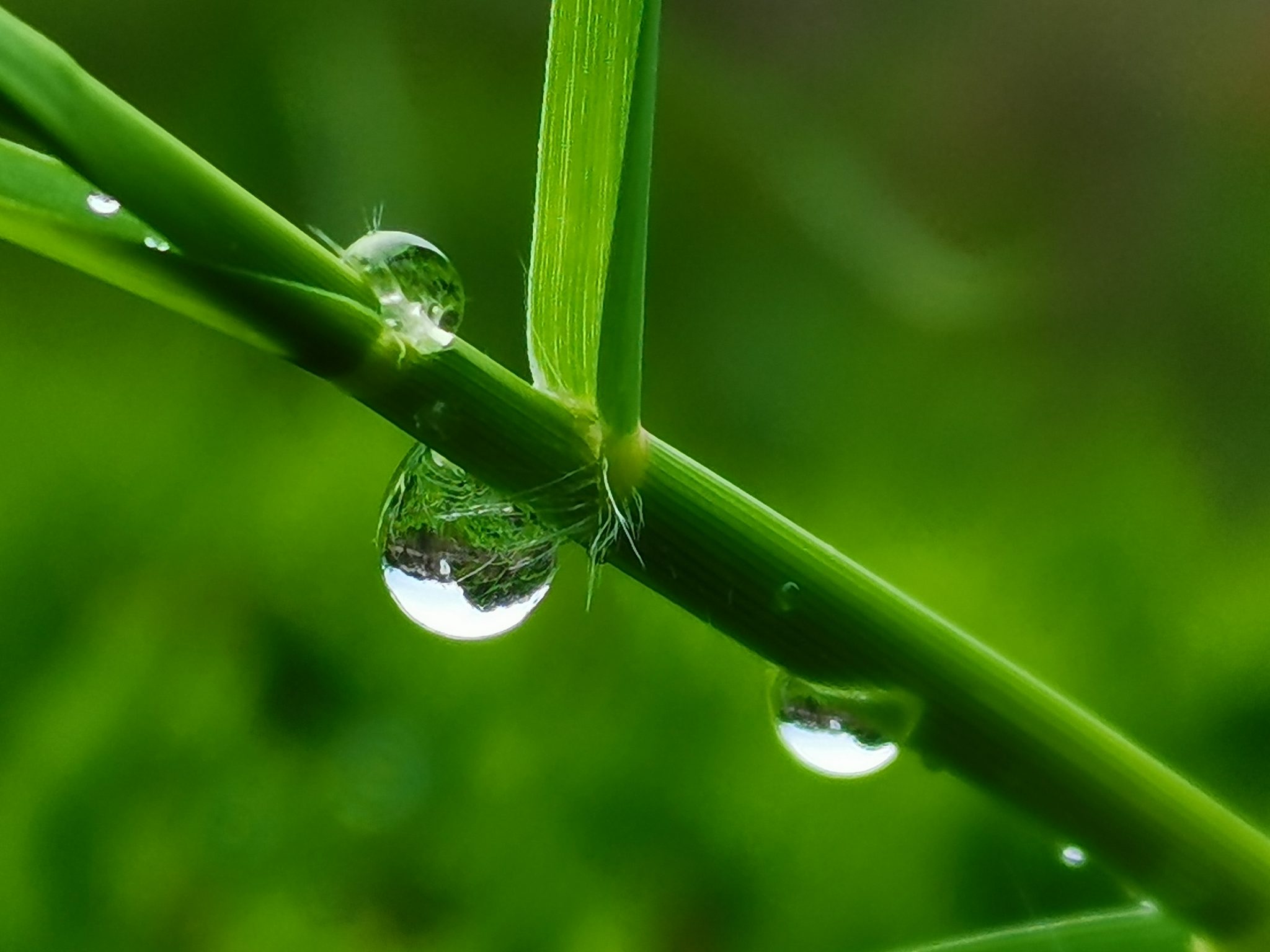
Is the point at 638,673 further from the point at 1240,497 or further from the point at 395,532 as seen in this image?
the point at 395,532

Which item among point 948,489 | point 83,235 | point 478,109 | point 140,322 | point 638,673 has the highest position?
point 478,109

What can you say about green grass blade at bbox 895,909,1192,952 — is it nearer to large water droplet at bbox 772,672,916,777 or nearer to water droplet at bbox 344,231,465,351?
large water droplet at bbox 772,672,916,777

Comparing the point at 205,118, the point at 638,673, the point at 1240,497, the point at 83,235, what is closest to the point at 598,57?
the point at 83,235

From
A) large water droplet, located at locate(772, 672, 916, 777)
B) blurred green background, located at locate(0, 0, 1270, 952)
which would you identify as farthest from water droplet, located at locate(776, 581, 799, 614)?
blurred green background, located at locate(0, 0, 1270, 952)

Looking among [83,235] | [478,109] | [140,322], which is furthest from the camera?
[478,109]

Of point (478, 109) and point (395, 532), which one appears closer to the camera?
point (395, 532)

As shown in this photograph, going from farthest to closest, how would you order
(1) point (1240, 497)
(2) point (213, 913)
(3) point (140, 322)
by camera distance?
(3) point (140, 322)
(1) point (1240, 497)
(2) point (213, 913)

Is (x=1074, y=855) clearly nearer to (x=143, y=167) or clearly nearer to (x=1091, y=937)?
(x=1091, y=937)
